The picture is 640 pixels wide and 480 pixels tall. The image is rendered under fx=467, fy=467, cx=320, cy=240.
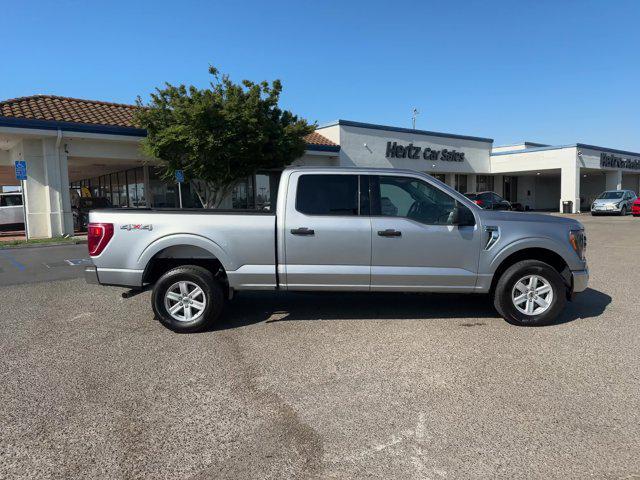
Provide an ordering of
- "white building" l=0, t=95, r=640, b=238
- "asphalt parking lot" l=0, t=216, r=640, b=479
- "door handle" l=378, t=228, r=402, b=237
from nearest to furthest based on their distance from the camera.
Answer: "asphalt parking lot" l=0, t=216, r=640, b=479
"door handle" l=378, t=228, r=402, b=237
"white building" l=0, t=95, r=640, b=238

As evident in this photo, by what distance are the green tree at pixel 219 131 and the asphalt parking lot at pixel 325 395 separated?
10703mm

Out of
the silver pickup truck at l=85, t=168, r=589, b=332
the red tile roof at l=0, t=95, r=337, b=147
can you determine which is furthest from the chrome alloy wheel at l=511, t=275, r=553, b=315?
the red tile roof at l=0, t=95, r=337, b=147

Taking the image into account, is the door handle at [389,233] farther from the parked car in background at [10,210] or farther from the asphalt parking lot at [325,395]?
the parked car in background at [10,210]

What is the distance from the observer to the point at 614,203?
96.7 ft

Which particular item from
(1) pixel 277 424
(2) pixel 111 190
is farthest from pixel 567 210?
(1) pixel 277 424

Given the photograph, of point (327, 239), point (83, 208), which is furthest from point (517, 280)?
point (83, 208)

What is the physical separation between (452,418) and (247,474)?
1.56m

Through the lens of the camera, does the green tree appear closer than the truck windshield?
Yes

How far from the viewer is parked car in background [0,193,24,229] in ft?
76.6

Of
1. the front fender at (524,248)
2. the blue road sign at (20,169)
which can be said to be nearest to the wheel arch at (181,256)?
the front fender at (524,248)

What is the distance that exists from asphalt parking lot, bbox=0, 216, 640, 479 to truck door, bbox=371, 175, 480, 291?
557mm

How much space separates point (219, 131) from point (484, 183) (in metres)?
26.3

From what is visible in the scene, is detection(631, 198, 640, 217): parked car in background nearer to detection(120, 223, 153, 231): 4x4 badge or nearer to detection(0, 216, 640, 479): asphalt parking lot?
detection(0, 216, 640, 479): asphalt parking lot

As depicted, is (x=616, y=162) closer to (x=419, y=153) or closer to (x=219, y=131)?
(x=419, y=153)
